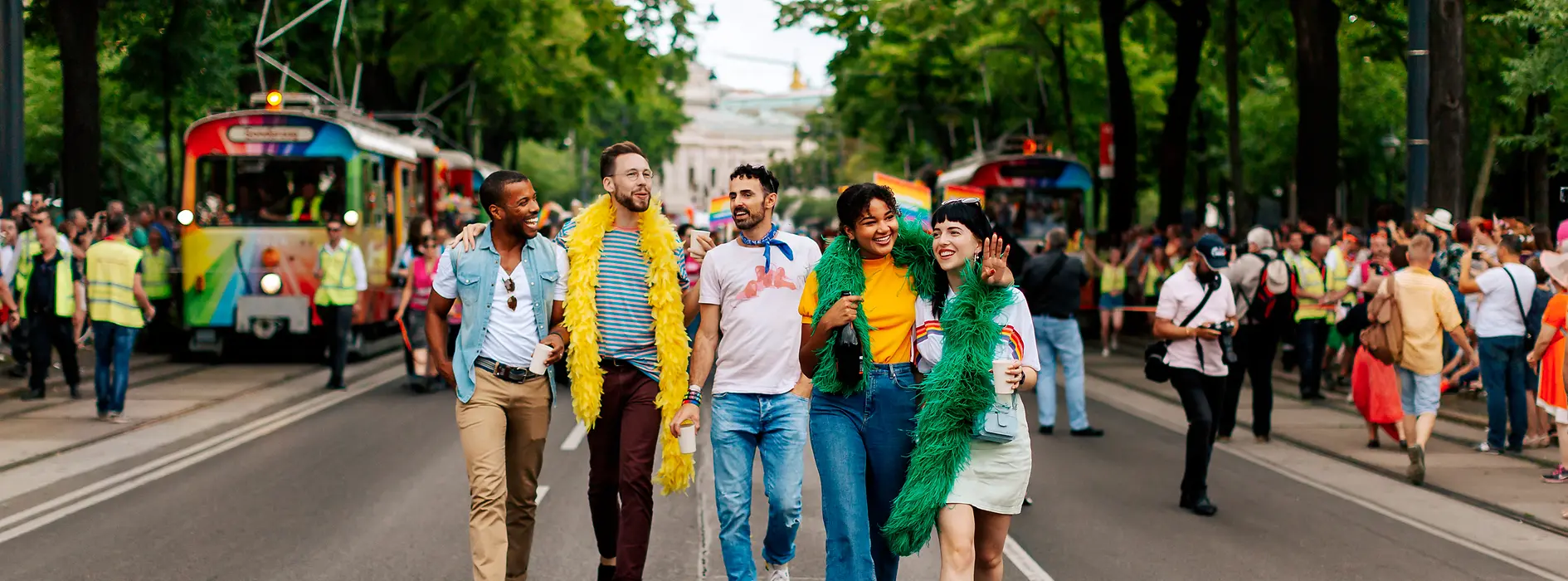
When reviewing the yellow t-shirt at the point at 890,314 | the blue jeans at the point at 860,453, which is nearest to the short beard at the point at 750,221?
the yellow t-shirt at the point at 890,314

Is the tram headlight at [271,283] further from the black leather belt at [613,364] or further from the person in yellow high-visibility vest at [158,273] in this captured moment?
the black leather belt at [613,364]

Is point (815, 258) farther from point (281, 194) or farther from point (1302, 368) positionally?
point (281, 194)

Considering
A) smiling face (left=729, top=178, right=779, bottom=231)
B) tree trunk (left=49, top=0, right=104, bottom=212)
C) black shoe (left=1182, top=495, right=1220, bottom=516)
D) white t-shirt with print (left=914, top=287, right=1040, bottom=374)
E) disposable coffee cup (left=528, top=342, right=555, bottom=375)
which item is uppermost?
tree trunk (left=49, top=0, right=104, bottom=212)

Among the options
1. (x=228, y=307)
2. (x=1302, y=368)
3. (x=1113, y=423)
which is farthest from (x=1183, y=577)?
(x=228, y=307)

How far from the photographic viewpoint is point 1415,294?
11.8 meters

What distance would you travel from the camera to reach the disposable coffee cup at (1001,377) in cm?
547

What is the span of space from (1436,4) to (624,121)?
56.8 metres

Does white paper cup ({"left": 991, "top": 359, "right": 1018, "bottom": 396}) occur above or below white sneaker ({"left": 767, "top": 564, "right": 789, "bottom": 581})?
above

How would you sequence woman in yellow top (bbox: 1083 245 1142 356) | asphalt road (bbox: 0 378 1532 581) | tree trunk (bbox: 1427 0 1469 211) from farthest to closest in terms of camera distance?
woman in yellow top (bbox: 1083 245 1142 356), tree trunk (bbox: 1427 0 1469 211), asphalt road (bbox: 0 378 1532 581)

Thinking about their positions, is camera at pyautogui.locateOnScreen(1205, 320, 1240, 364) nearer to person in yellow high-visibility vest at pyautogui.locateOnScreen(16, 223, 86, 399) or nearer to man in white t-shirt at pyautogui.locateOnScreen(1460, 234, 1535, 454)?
man in white t-shirt at pyautogui.locateOnScreen(1460, 234, 1535, 454)

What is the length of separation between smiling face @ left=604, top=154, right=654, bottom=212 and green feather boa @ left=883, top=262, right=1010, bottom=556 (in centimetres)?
165

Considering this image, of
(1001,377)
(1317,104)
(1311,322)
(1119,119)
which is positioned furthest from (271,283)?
(1119,119)

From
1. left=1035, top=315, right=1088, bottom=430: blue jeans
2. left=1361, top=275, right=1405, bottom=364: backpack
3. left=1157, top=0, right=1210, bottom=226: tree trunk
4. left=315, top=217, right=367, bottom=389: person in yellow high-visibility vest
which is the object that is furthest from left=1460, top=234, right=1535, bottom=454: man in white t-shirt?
left=1157, top=0, right=1210, bottom=226: tree trunk

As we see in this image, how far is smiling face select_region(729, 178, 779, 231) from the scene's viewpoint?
20.8ft
